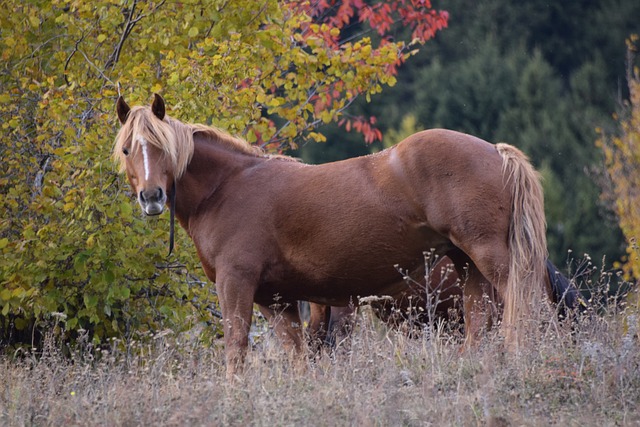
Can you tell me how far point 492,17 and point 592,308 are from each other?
21.1 m

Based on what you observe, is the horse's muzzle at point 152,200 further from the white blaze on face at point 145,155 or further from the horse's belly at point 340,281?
the horse's belly at point 340,281

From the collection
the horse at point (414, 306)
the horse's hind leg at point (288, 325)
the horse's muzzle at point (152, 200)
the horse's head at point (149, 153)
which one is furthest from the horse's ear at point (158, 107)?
the horse at point (414, 306)

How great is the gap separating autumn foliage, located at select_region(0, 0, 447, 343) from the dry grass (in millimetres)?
1609

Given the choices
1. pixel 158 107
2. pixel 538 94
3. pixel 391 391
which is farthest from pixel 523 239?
pixel 538 94

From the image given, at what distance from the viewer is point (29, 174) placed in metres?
8.29

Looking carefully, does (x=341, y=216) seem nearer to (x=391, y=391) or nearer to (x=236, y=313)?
(x=236, y=313)

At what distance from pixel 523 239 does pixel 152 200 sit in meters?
2.34

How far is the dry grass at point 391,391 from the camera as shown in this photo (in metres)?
4.89

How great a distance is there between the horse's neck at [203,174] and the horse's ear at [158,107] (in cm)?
42

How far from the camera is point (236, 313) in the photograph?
6.68m

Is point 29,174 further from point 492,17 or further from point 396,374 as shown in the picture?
point 492,17

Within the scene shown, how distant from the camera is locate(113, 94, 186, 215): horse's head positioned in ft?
21.3

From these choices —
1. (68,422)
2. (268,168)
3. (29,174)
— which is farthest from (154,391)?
(29,174)

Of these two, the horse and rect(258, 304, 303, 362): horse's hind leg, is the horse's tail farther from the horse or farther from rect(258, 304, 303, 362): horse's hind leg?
rect(258, 304, 303, 362): horse's hind leg
